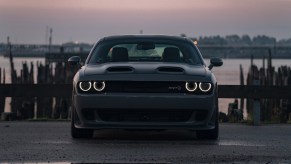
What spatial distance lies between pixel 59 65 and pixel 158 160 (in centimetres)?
2988

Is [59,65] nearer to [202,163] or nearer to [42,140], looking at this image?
[42,140]

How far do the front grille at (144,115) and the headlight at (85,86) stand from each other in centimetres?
35

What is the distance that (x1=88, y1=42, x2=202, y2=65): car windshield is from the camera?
13.2m

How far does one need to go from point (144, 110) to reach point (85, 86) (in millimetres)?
856

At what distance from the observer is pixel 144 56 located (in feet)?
44.5

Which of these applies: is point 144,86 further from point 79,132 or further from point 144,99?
point 79,132

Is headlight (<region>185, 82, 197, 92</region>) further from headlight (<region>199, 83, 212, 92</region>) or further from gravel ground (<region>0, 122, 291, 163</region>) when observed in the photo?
gravel ground (<region>0, 122, 291, 163</region>)

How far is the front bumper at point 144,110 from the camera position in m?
11.8

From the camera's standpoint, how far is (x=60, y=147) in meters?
11.2

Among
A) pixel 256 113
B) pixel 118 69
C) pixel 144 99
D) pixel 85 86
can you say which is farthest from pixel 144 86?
pixel 256 113

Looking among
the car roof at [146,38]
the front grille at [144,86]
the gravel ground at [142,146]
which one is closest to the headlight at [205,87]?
the front grille at [144,86]

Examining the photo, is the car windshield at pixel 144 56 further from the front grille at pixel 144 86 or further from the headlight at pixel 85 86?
the front grille at pixel 144 86

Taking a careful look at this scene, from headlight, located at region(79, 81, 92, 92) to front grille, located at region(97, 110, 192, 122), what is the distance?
1.16 ft

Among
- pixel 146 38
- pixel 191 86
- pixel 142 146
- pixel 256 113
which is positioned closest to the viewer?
pixel 142 146
